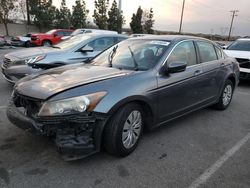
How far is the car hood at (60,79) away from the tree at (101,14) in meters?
37.8

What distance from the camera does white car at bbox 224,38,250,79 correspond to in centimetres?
885

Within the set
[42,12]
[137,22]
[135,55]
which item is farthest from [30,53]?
[137,22]

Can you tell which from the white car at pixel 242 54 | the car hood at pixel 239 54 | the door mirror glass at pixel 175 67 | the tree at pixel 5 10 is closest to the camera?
Answer: the door mirror glass at pixel 175 67

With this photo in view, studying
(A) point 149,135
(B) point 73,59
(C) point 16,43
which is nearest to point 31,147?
(A) point 149,135

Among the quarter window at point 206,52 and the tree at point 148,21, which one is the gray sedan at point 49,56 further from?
the tree at point 148,21

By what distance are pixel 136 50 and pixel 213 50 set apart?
191 centimetres

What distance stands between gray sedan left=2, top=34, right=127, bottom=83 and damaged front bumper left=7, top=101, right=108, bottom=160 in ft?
10.6

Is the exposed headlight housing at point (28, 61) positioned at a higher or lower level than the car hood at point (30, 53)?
lower

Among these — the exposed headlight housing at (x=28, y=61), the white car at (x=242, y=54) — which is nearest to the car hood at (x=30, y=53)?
the exposed headlight housing at (x=28, y=61)

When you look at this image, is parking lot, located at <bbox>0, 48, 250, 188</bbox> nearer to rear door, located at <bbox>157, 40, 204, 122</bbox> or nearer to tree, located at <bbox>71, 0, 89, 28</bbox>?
rear door, located at <bbox>157, 40, 204, 122</bbox>

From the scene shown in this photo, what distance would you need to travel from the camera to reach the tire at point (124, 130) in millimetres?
3327

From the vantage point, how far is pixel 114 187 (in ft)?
9.67

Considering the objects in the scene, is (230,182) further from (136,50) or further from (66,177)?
(136,50)

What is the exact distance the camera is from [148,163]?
3.50 metres
